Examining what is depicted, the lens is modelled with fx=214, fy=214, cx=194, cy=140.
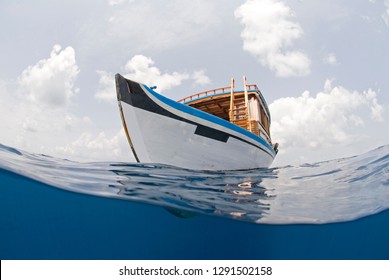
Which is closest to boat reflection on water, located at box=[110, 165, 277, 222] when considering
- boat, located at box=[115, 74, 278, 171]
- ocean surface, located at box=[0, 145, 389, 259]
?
ocean surface, located at box=[0, 145, 389, 259]

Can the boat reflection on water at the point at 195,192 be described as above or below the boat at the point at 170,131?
below

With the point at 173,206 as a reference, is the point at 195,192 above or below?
above

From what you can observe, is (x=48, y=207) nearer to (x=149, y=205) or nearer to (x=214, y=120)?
(x=149, y=205)

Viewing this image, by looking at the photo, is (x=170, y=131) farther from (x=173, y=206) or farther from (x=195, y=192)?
(x=173, y=206)

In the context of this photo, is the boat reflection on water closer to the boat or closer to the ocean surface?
the ocean surface

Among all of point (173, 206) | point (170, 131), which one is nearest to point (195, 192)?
point (173, 206)

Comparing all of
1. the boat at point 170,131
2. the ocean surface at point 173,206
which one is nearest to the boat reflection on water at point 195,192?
the ocean surface at point 173,206

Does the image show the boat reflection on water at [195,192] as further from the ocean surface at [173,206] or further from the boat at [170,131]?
the boat at [170,131]

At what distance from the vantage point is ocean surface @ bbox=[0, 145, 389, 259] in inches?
284

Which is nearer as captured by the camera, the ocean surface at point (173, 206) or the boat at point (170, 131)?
the boat at point (170, 131)

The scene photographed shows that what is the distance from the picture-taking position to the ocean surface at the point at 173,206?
720 centimetres

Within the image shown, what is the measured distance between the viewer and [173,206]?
7.89 metres

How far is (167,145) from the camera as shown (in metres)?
6.87

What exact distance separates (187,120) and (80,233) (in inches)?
322
